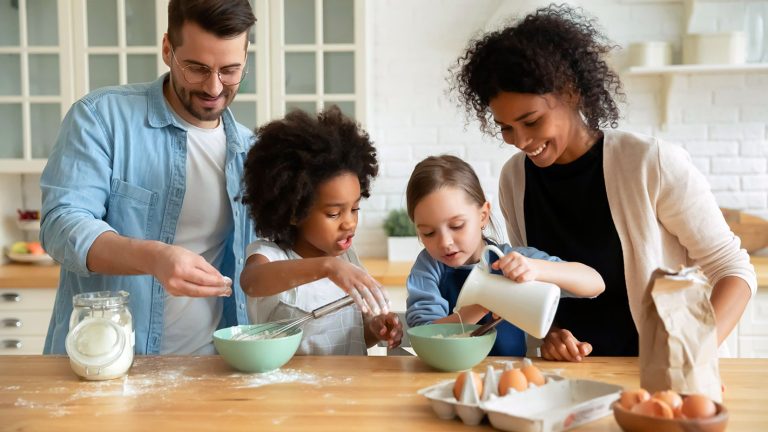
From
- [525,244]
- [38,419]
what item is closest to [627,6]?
[525,244]

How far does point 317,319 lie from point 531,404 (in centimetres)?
71

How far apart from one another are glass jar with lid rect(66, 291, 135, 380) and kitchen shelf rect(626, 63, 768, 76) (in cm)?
269

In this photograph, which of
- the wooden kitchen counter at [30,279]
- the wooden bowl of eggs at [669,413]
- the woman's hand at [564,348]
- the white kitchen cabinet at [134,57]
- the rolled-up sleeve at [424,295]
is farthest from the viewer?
the white kitchen cabinet at [134,57]

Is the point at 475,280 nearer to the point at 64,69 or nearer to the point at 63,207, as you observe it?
the point at 63,207

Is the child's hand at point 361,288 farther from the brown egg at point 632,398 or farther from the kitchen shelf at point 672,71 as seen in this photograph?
the kitchen shelf at point 672,71

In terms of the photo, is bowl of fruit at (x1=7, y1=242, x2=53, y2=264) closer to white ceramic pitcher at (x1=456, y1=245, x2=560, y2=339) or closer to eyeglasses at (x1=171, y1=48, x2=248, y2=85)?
A: eyeglasses at (x1=171, y1=48, x2=248, y2=85)

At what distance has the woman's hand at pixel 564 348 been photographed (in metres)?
1.60

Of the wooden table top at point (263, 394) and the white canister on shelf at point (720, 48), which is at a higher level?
the white canister on shelf at point (720, 48)

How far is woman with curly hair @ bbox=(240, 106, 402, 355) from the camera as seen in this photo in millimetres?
1812

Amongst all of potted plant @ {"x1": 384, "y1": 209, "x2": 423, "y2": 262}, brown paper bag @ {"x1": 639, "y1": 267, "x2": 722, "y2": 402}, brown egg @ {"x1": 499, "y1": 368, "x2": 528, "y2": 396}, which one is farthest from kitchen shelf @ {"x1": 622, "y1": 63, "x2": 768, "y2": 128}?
brown egg @ {"x1": 499, "y1": 368, "x2": 528, "y2": 396}

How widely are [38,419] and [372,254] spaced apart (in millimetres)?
2692

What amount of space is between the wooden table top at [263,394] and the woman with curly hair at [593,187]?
0.17 meters

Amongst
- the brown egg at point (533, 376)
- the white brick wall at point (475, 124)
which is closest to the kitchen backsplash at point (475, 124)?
the white brick wall at point (475, 124)

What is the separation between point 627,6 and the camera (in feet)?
12.3
